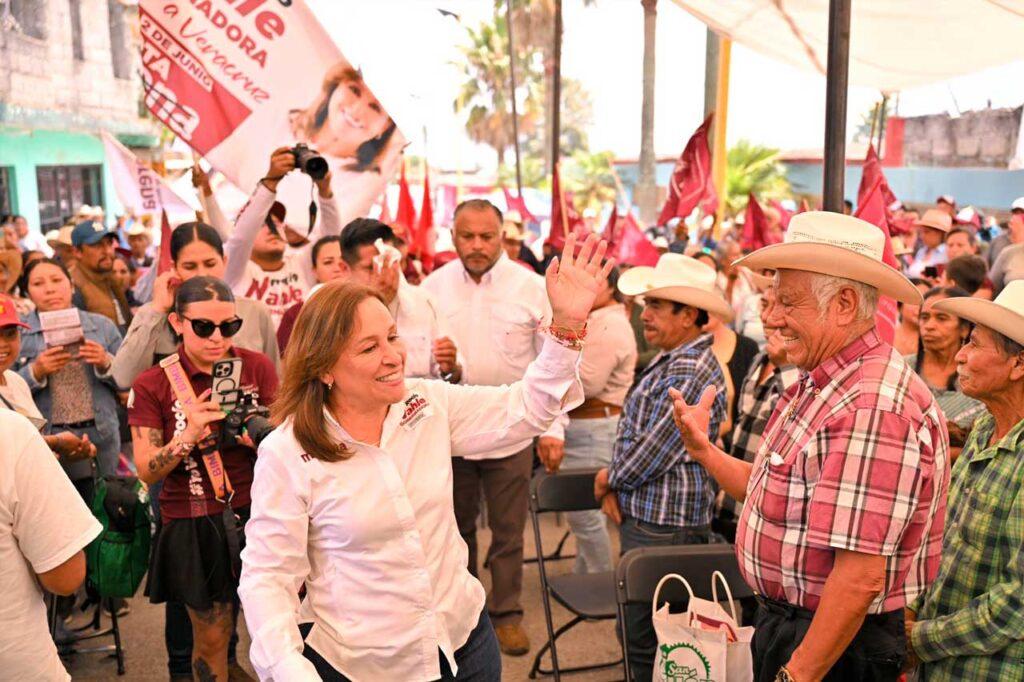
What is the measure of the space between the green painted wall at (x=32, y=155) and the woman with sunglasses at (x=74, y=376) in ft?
45.7

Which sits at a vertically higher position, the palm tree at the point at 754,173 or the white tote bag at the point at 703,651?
the palm tree at the point at 754,173

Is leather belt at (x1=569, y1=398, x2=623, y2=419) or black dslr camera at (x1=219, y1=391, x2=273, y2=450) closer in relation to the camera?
black dslr camera at (x1=219, y1=391, x2=273, y2=450)

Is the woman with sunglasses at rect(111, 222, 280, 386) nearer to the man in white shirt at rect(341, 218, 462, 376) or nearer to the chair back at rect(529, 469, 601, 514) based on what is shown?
the man in white shirt at rect(341, 218, 462, 376)

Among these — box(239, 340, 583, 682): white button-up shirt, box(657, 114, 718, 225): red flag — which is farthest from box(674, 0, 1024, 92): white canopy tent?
box(239, 340, 583, 682): white button-up shirt

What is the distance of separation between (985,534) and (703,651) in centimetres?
90

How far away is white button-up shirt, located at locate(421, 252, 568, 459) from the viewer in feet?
17.9

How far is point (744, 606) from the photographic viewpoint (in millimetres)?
4840

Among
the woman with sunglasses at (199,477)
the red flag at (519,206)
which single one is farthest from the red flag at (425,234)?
the woman with sunglasses at (199,477)

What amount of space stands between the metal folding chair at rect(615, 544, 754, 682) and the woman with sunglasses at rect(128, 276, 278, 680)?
1.50 m

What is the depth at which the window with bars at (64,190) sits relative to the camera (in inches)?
862

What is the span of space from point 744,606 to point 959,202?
24361 millimetres

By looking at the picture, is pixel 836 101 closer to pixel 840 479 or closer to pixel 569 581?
pixel 840 479

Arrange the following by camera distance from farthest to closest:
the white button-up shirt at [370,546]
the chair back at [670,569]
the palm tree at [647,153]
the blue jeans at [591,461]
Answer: the palm tree at [647,153] < the blue jeans at [591,461] < the chair back at [670,569] < the white button-up shirt at [370,546]

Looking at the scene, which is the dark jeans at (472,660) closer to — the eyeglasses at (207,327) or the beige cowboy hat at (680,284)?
the eyeglasses at (207,327)
